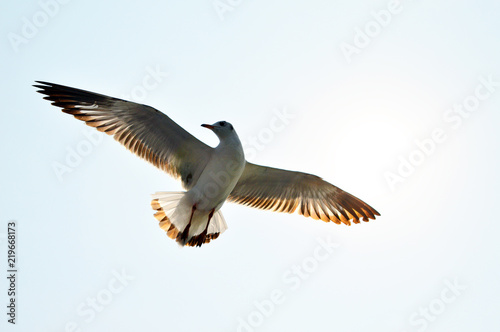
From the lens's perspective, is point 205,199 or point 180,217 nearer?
point 205,199

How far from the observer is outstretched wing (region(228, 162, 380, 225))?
36.6ft

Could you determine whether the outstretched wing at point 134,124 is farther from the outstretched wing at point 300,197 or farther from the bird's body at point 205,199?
the outstretched wing at point 300,197

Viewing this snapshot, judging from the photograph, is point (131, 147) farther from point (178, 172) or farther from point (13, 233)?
point (13, 233)

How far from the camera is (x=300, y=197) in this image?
11.5 metres

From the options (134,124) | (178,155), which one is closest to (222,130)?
(178,155)

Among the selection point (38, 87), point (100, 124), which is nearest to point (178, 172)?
point (100, 124)

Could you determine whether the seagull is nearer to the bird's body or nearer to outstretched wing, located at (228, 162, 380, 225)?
the bird's body

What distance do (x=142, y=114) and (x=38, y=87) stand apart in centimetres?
163

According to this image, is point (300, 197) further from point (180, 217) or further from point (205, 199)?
point (180, 217)

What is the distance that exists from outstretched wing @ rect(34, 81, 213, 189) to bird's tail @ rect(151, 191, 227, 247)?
0.51 meters

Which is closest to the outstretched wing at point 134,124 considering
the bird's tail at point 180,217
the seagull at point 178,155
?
the seagull at point 178,155

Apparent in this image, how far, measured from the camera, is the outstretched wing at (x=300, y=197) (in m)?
11.2

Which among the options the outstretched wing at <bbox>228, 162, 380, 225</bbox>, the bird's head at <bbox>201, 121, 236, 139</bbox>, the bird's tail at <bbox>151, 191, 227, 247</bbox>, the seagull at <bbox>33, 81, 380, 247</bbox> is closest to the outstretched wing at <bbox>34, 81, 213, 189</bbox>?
the seagull at <bbox>33, 81, 380, 247</bbox>

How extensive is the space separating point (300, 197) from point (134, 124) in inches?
121
